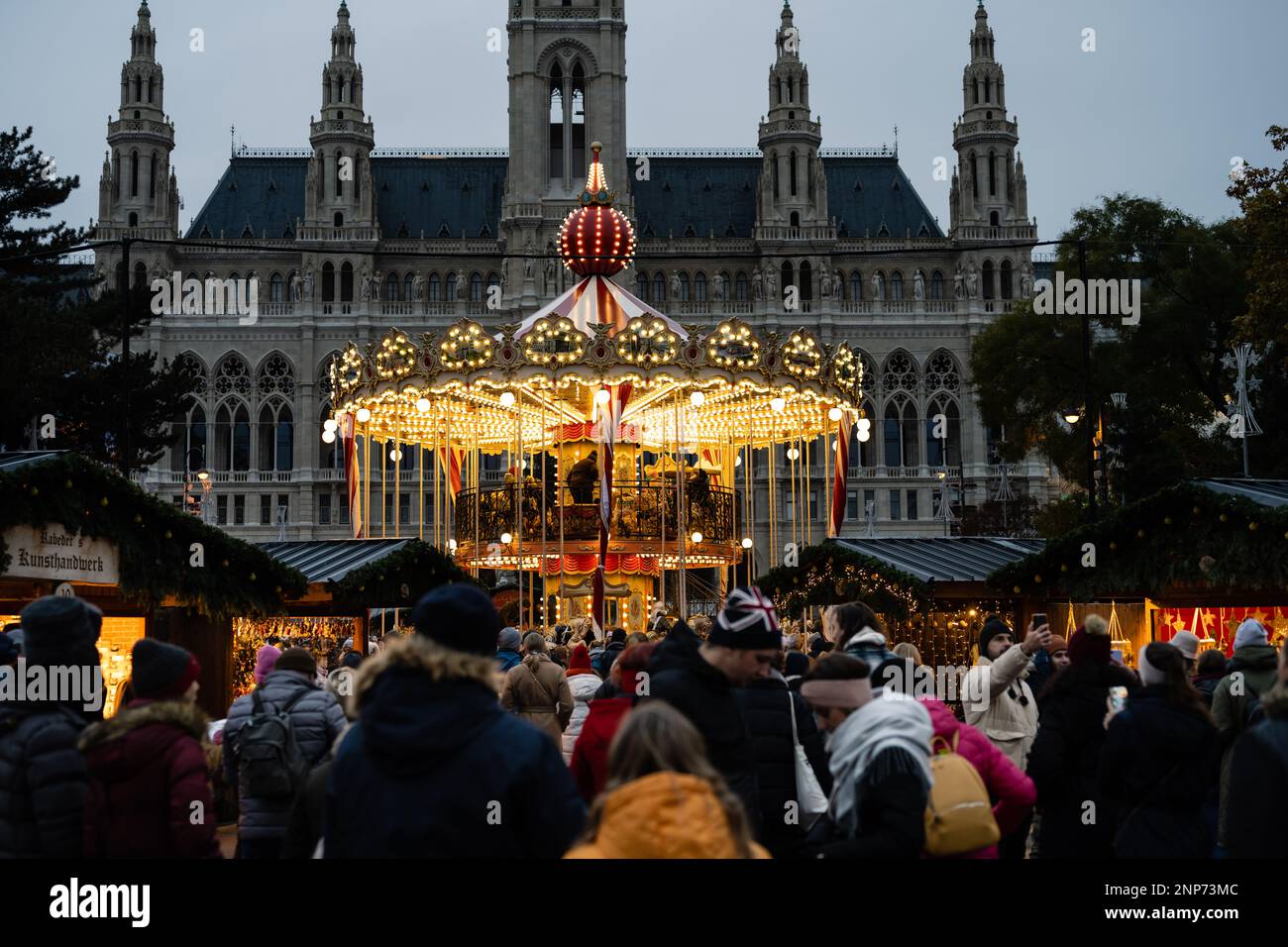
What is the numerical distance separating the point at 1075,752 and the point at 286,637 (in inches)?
432

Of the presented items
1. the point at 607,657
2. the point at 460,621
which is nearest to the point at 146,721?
the point at 460,621

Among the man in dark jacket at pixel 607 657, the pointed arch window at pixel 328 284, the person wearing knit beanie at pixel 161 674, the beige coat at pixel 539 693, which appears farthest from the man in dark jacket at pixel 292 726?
the pointed arch window at pixel 328 284

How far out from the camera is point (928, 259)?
68.2 m

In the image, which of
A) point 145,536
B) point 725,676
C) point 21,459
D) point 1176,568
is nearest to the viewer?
point 725,676

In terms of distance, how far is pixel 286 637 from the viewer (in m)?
16.1

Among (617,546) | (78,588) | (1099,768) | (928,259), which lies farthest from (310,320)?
(1099,768)

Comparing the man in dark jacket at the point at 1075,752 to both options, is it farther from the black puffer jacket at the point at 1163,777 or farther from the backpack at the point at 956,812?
the backpack at the point at 956,812

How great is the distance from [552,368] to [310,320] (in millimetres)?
45545

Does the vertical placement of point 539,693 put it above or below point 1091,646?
below

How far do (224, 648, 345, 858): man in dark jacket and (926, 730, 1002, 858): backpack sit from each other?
10.5ft

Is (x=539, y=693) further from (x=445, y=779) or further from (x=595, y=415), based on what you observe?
(x=595, y=415)

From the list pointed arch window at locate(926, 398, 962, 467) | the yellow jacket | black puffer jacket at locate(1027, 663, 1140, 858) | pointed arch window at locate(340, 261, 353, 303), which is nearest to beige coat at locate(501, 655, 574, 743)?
black puffer jacket at locate(1027, 663, 1140, 858)
